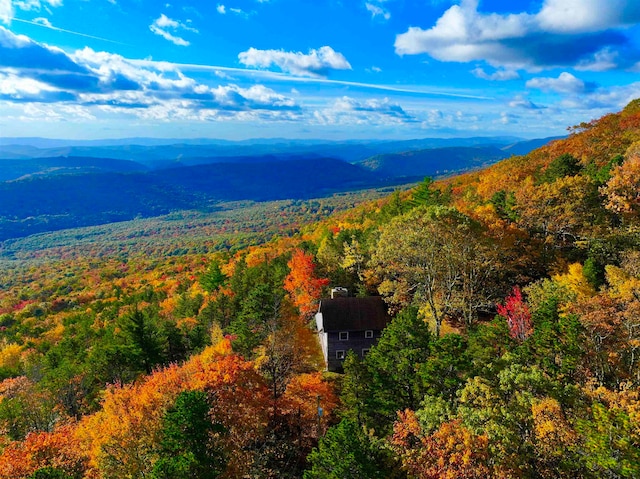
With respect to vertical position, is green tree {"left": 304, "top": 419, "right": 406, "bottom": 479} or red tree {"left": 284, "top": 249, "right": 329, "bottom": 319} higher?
green tree {"left": 304, "top": 419, "right": 406, "bottom": 479}

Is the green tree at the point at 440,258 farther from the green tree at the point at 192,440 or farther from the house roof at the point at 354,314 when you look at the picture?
the green tree at the point at 192,440

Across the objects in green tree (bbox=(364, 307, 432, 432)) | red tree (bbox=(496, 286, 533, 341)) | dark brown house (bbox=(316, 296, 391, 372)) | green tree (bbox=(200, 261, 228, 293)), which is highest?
red tree (bbox=(496, 286, 533, 341))

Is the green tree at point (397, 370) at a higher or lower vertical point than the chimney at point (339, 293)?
higher

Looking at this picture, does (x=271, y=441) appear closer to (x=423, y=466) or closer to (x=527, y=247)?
(x=423, y=466)

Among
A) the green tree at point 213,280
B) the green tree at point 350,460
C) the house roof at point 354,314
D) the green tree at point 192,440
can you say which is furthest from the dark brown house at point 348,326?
the green tree at point 213,280

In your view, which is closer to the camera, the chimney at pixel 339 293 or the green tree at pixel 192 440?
the green tree at pixel 192 440

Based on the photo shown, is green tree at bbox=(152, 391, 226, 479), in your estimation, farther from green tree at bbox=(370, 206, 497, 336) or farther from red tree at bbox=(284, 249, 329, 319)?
red tree at bbox=(284, 249, 329, 319)

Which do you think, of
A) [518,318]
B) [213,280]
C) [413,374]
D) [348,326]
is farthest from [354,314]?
[213,280]

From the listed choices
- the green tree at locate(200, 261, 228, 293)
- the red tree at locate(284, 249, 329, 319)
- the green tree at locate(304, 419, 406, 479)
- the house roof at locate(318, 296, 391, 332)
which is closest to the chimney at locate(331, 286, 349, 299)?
the red tree at locate(284, 249, 329, 319)
